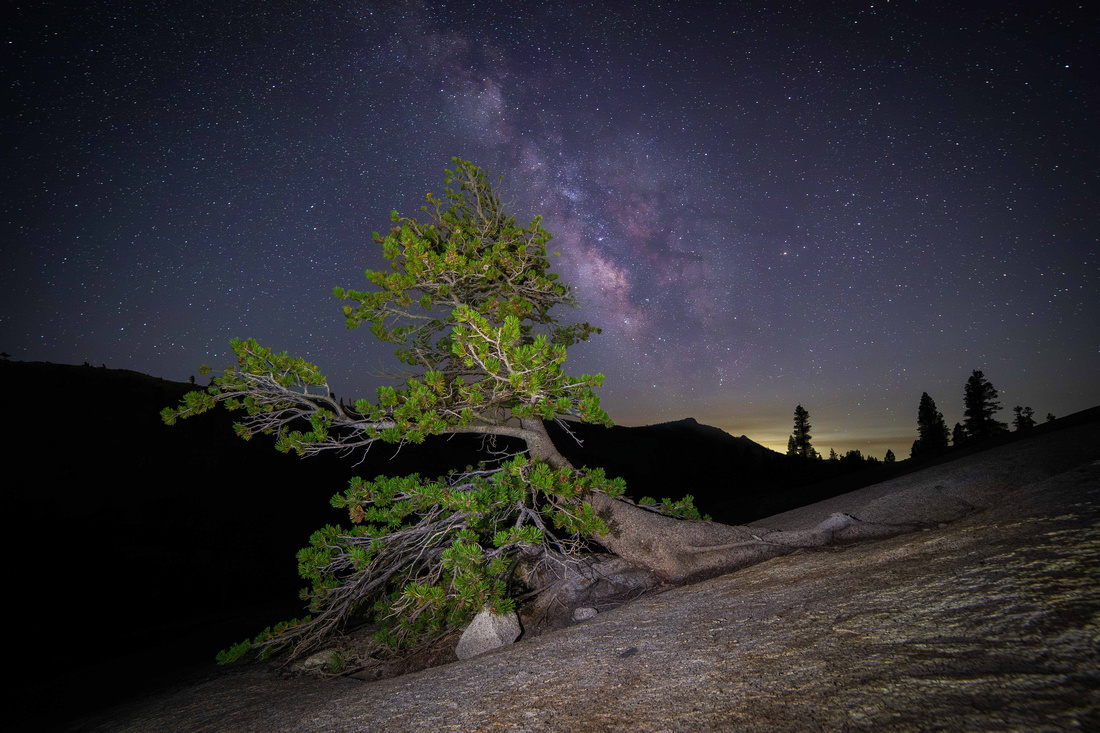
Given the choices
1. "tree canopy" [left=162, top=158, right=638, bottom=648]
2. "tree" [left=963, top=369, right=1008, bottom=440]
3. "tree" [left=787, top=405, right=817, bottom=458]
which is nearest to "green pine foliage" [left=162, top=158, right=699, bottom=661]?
"tree canopy" [left=162, top=158, right=638, bottom=648]

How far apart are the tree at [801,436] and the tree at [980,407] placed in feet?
68.4

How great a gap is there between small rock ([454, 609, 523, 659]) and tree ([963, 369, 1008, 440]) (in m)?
52.5

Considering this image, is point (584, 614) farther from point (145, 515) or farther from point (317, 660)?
point (145, 515)

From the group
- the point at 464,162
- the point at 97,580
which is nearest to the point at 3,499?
the point at 97,580

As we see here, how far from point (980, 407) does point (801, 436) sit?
23008 millimetres

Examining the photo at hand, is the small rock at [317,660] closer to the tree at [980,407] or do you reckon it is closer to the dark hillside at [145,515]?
the dark hillside at [145,515]

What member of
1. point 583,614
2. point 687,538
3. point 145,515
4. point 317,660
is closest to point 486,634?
point 583,614

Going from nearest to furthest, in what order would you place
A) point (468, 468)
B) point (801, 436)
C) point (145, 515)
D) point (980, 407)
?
point (468, 468), point (145, 515), point (980, 407), point (801, 436)

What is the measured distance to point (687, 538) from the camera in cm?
633

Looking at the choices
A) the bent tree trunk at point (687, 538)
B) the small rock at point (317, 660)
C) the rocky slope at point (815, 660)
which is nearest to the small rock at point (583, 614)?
the rocky slope at point (815, 660)

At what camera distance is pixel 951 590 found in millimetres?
2875

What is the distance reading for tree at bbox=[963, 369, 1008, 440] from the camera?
4006 cm

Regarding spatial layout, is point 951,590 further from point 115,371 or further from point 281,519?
point 115,371

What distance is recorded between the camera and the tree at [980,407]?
131 ft
